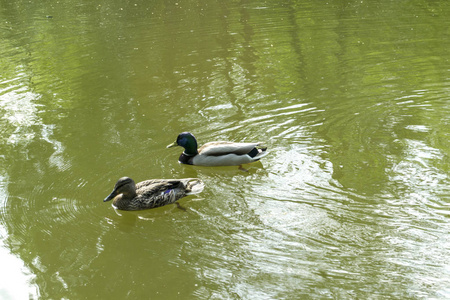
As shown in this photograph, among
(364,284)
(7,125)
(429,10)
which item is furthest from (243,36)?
(364,284)

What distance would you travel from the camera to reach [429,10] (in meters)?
19.5

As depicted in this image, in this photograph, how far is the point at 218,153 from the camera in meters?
8.69

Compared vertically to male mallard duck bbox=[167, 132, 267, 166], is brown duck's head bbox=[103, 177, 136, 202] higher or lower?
higher

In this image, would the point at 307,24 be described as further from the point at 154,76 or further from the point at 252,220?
the point at 252,220

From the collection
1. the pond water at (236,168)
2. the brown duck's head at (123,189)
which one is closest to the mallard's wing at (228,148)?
the pond water at (236,168)

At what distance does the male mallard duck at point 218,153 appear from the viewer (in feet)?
28.3

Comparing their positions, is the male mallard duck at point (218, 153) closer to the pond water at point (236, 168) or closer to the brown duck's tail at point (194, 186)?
the pond water at point (236, 168)

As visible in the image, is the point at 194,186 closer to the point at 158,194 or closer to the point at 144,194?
the point at 158,194

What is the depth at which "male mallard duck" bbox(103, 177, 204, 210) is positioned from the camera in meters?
7.49

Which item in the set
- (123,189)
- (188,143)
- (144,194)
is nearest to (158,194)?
(144,194)

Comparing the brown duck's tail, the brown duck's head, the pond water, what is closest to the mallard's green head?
the pond water

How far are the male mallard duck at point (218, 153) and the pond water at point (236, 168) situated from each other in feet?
0.46

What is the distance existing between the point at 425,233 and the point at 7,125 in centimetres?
820

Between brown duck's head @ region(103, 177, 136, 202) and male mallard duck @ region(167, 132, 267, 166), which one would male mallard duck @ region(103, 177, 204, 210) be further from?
male mallard duck @ region(167, 132, 267, 166)
